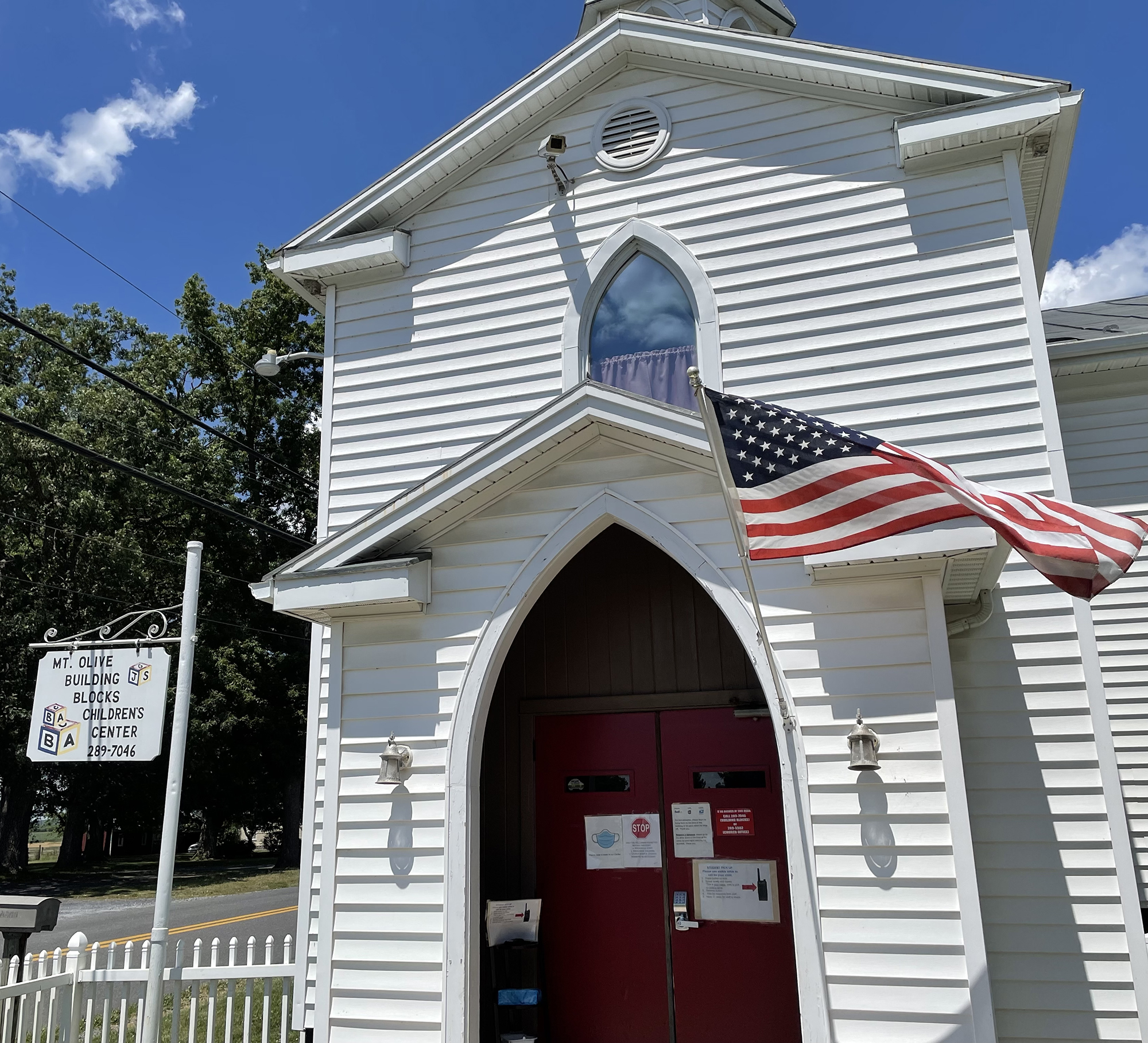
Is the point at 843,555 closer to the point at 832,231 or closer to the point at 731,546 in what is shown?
the point at 731,546

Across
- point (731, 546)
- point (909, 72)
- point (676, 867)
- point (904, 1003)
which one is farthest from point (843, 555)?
point (909, 72)

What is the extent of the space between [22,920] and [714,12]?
13.8m

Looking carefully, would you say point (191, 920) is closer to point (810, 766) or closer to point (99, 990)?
point (99, 990)

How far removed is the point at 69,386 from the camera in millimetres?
29156

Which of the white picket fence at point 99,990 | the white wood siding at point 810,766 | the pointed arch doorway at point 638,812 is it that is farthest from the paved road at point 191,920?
the white wood siding at point 810,766

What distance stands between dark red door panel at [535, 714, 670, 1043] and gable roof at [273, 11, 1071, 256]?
5.36 metres

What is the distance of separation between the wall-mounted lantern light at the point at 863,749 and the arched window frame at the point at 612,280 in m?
3.47

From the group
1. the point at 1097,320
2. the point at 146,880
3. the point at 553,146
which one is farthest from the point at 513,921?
the point at 146,880

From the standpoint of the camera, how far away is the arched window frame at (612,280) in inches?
313

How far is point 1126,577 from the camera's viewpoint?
29.7 feet

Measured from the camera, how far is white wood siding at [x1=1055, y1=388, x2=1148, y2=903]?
877 cm

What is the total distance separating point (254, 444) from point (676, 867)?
26.0 meters

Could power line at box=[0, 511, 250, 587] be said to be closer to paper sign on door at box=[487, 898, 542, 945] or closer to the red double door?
the red double door

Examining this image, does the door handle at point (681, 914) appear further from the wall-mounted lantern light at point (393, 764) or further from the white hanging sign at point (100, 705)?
the white hanging sign at point (100, 705)
